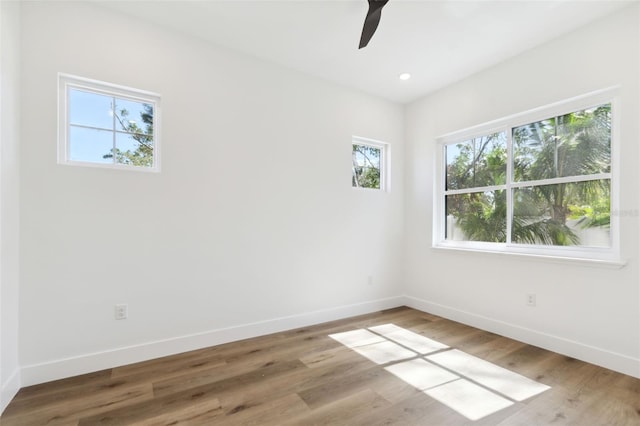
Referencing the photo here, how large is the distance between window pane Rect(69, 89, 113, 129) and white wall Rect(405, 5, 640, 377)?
11.4 ft

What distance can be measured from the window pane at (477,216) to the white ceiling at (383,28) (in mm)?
1430

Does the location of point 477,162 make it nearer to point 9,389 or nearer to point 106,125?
point 106,125

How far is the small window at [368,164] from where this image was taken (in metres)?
3.77

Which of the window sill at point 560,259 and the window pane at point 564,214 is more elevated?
the window pane at point 564,214

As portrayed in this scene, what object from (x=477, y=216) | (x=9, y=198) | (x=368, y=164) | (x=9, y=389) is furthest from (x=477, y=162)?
(x=9, y=389)

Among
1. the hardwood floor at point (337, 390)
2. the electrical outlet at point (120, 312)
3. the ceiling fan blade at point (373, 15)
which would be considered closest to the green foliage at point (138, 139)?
the electrical outlet at point (120, 312)

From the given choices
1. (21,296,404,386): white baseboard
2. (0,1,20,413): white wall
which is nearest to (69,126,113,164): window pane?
(0,1,20,413): white wall

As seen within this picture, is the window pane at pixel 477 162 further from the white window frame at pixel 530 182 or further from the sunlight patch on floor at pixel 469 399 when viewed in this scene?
the sunlight patch on floor at pixel 469 399

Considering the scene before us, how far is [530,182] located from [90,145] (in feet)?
13.0

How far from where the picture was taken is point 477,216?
11.2ft

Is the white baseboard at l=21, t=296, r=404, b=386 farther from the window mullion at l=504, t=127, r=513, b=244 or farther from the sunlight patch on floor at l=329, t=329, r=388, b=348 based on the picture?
the window mullion at l=504, t=127, r=513, b=244

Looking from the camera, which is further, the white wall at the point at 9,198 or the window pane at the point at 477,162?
the window pane at the point at 477,162

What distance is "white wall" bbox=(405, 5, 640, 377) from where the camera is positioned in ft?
7.32

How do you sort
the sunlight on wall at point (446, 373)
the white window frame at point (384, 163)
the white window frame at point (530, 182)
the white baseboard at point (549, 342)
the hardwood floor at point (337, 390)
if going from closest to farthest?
the hardwood floor at point (337, 390)
the sunlight on wall at point (446, 373)
the white baseboard at point (549, 342)
the white window frame at point (530, 182)
the white window frame at point (384, 163)
